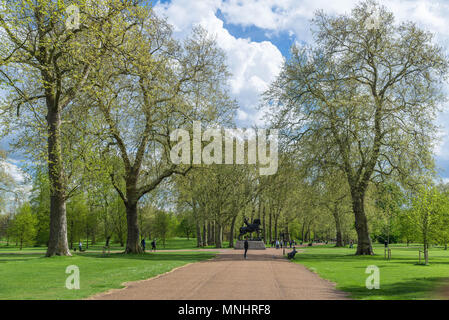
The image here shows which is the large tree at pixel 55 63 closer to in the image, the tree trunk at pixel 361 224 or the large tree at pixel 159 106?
the large tree at pixel 159 106

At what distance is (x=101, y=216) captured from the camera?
167ft

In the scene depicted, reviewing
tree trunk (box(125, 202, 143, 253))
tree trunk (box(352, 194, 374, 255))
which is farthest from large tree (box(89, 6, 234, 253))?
tree trunk (box(352, 194, 374, 255))

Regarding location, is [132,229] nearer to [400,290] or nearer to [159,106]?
[159,106]

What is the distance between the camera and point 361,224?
1346 inches

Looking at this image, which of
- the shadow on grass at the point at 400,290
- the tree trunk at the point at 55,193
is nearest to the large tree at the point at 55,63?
the tree trunk at the point at 55,193

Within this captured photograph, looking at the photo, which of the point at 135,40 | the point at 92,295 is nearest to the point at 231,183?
the point at 135,40

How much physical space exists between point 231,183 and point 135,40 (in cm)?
3402

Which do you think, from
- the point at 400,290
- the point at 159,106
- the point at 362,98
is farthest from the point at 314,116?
the point at 400,290

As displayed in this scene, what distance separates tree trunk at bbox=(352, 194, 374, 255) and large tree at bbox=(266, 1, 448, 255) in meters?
0.11

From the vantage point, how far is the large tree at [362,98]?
97.0ft

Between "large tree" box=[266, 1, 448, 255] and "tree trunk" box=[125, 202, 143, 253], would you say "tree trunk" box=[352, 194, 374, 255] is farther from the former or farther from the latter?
"tree trunk" box=[125, 202, 143, 253]

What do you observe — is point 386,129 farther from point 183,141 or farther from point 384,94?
point 183,141

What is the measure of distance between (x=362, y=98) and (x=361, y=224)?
39.3 feet
